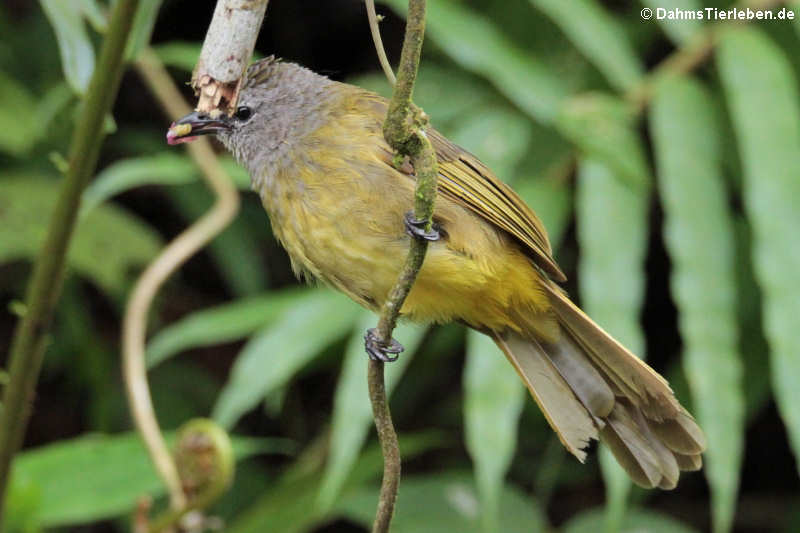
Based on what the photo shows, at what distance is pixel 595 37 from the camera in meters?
3.16

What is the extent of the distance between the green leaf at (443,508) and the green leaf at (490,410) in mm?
354

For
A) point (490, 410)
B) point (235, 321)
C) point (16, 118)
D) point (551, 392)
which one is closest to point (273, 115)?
point (551, 392)

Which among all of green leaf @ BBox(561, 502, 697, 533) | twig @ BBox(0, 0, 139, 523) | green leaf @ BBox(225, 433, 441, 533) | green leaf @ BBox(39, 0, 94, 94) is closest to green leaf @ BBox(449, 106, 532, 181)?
green leaf @ BBox(225, 433, 441, 533)

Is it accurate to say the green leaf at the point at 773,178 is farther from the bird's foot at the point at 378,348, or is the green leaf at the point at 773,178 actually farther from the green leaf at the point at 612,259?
the bird's foot at the point at 378,348

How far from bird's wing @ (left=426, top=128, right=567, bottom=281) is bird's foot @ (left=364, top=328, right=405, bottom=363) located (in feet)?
1.14

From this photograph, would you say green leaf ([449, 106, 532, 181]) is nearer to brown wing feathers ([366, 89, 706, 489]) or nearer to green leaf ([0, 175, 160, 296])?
brown wing feathers ([366, 89, 706, 489])

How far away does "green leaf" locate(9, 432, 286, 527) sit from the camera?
2547mm

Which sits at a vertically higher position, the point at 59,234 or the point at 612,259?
the point at 612,259

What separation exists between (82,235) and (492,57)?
146 centimetres

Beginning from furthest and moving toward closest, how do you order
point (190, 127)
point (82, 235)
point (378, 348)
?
point (82, 235)
point (190, 127)
point (378, 348)

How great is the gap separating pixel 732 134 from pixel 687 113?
0.40m

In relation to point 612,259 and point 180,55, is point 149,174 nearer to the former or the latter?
point 180,55

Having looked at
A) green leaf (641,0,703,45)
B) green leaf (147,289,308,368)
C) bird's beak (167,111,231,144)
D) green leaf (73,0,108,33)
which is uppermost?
green leaf (641,0,703,45)

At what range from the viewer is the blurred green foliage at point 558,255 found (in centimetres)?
267
